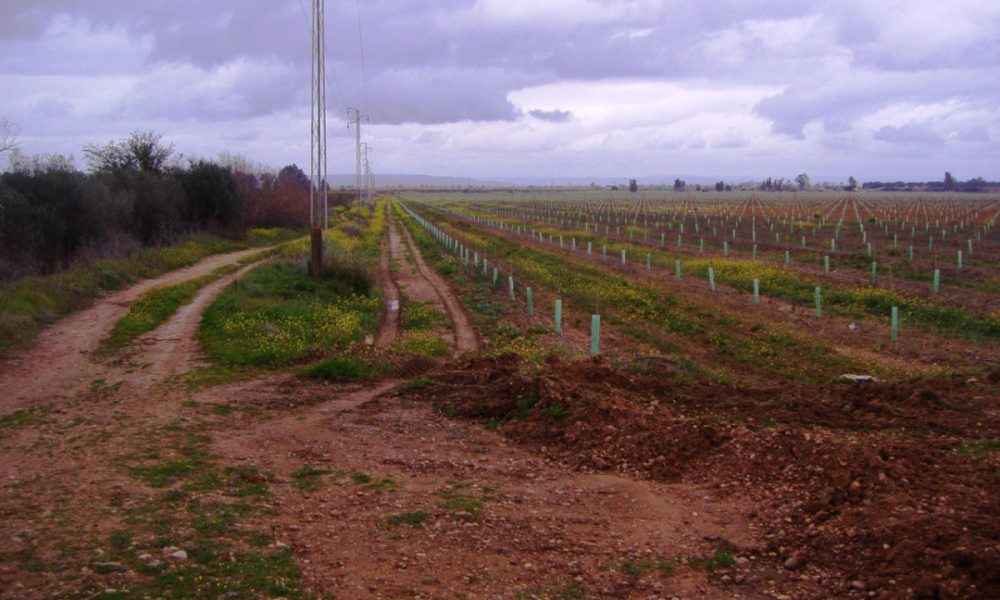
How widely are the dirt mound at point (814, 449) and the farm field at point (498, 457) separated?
3 cm

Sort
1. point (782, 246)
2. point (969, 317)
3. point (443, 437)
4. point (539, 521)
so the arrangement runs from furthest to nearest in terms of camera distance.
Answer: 1. point (782, 246)
2. point (969, 317)
3. point (443, 437)
4. point (539, 521)

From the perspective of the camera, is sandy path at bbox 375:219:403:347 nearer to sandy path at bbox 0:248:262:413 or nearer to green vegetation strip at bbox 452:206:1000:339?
sandy path at bbox 0:248:262:413

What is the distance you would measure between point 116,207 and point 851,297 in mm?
25581

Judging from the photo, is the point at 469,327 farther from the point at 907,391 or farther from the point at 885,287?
the point at 885,287

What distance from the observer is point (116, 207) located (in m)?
31.8

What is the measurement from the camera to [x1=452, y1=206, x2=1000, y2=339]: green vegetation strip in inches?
695

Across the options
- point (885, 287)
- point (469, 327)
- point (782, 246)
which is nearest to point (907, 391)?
point (469, 327)

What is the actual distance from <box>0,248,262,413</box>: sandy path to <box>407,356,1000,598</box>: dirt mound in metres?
5.00

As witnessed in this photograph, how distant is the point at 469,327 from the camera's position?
18203mm

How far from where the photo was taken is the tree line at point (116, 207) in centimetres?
2588

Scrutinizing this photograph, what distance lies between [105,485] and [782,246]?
38.0 meters

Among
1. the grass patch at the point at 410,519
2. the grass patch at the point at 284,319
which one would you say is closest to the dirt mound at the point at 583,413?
the grass patch at the point at 410,519

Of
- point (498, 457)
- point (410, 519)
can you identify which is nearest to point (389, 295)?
point (498, 457)

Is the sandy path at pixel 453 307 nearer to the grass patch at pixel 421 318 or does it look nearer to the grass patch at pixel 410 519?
the grass patch at pixel 421 318
